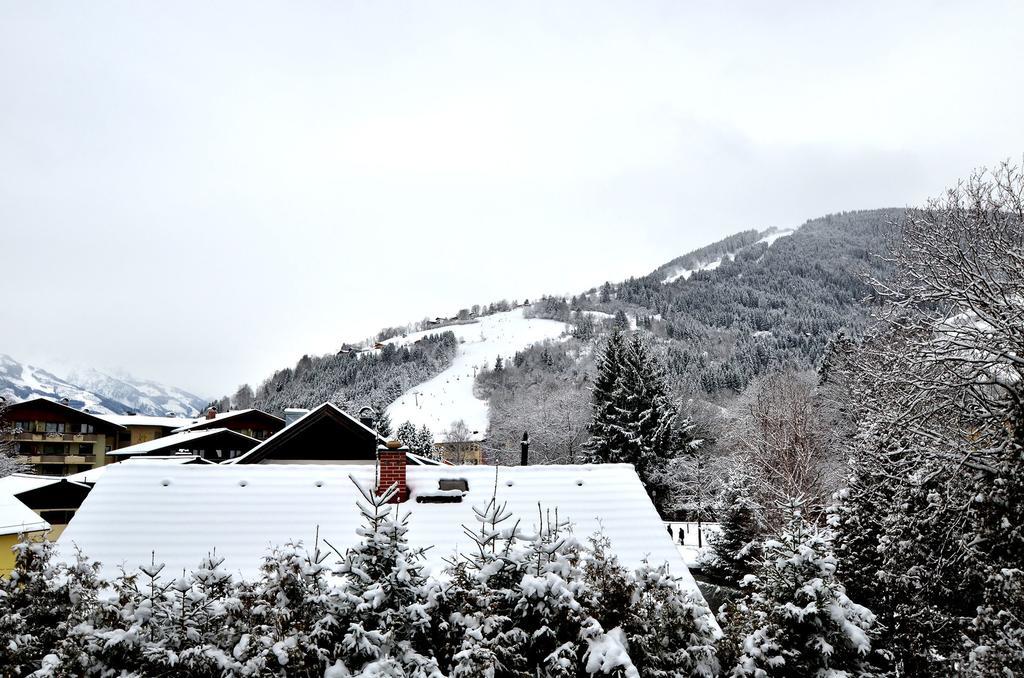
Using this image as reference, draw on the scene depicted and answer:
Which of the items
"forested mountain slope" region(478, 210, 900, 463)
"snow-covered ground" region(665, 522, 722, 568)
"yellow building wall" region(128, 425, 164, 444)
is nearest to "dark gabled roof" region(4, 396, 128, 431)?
"yellow building wall" region(128, 425, 164, 444)

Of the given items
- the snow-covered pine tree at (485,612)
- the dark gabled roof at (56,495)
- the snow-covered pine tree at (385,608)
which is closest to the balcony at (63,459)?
the dark gabled roof at (56,495)

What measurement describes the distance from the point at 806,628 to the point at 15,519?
1979 centimetres

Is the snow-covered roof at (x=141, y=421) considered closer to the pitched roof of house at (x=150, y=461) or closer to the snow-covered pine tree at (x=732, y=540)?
the pitched roof of house at (x=150, y=461)

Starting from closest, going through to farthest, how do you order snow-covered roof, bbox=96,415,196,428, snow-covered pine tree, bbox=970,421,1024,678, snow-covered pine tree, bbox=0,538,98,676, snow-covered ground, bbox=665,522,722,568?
snow-covered pine tree, bbox=0,538,98,676, snow-covered pine tree, bbox=970,421,1024,678, snow-covered ground, bbox=665,522,722,568, snow-covered roof, bbox=96,415,196,428

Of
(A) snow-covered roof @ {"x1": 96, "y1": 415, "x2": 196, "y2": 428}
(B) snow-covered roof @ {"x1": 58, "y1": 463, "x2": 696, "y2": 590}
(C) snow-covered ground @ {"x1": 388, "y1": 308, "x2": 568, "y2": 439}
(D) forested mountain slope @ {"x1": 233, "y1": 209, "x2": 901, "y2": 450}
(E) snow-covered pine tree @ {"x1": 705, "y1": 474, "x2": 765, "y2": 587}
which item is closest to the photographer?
(B) snow-covered roof @ {"x1": 58, "y1": 463, "x2": 696, "y2": 590}

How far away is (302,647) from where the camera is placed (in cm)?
482

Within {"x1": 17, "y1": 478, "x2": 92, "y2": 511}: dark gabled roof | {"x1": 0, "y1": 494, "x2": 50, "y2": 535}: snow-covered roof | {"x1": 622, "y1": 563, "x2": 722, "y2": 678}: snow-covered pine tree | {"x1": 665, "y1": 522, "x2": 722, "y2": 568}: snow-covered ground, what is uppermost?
{"x1": 622, "y1": 563, "x2": 722, "y2": 678}: snow-covered pine tree

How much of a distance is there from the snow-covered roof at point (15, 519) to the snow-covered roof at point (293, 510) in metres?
8.62

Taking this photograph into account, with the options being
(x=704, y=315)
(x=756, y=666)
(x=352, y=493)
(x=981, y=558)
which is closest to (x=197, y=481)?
(x=352, y=493)

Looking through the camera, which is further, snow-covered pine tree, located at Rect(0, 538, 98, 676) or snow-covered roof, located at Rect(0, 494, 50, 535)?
snow-covered roof, located at Rect(0, 494, 50, 535)

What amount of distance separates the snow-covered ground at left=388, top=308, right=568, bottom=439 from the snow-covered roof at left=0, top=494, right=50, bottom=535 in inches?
2656

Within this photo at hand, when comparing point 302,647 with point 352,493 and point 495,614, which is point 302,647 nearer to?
point 495,614

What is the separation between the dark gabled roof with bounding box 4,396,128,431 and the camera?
49006 mm

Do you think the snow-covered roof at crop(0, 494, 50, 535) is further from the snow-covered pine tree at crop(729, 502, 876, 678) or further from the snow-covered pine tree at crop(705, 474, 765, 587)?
the snow-covered pine tree at crop(705, 474, 765, 587)
